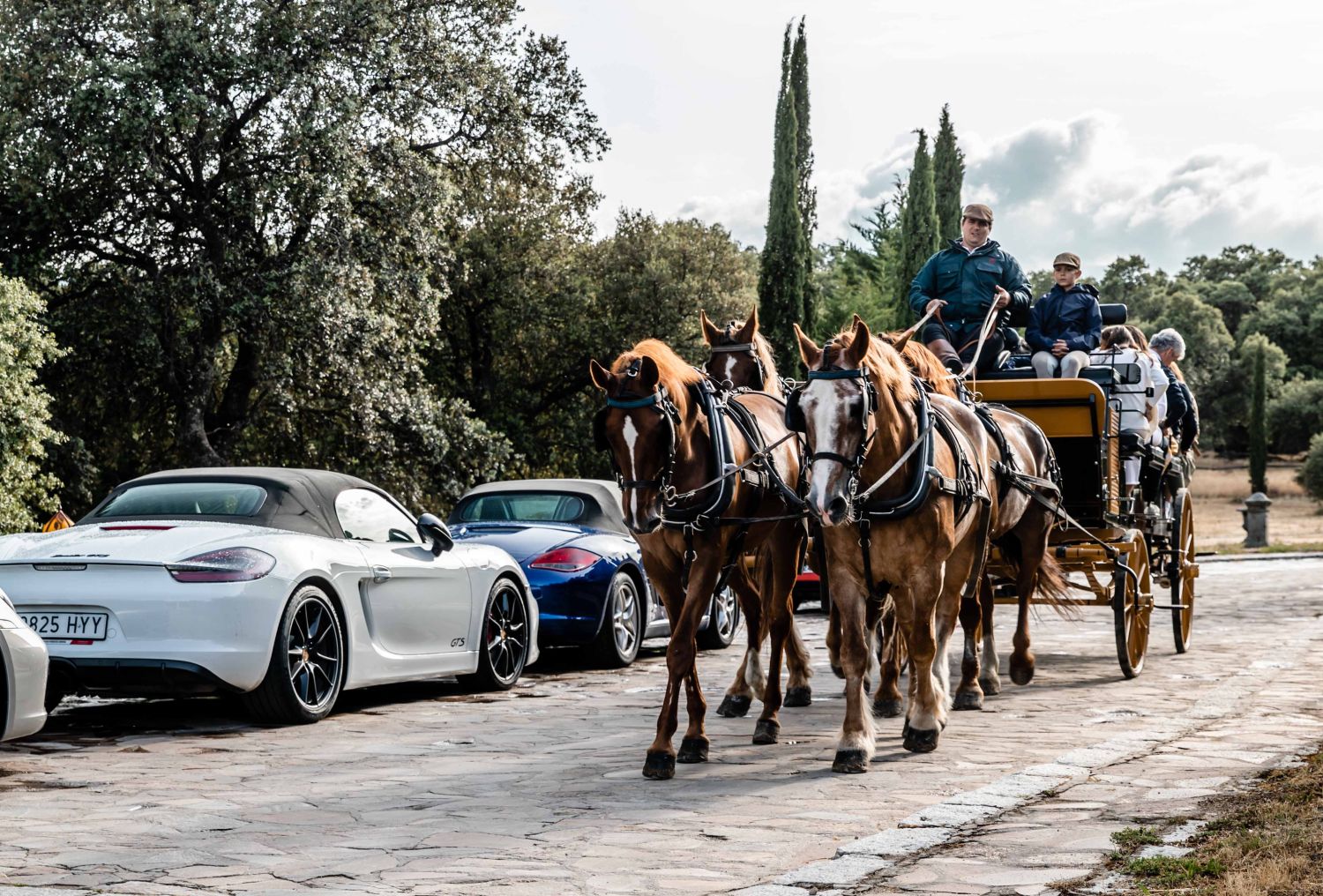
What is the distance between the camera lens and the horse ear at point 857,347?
7.22 m

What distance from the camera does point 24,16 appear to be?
26.4 meters

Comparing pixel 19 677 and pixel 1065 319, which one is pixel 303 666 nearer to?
pixel 19 677

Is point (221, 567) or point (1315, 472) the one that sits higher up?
point (1315, 472)

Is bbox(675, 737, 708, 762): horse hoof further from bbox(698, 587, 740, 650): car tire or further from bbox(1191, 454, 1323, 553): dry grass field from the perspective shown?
bbox(1191, 454, 1323, 553): dry grass field

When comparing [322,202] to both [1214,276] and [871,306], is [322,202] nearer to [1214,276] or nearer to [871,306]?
[871,306]

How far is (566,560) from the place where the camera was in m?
12.5

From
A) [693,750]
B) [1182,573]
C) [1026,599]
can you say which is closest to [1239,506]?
[1182,573]

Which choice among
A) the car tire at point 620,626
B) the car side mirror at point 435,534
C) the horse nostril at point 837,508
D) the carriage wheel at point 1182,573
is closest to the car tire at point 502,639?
the car side mirror at point 435,534

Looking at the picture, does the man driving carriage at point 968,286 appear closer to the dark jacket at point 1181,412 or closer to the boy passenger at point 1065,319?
the boy passenger at point 1065,319

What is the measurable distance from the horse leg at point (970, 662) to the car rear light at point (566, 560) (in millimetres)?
3456

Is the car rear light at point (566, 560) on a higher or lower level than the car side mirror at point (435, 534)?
lower

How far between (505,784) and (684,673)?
0.99 metres

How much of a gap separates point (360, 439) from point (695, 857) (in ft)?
80.3

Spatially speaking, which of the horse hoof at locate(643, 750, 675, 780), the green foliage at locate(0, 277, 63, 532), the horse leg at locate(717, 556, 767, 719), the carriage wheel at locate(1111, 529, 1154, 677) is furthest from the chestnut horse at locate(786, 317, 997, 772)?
the green foliage at locate(0, 277, 63, 532)
